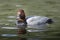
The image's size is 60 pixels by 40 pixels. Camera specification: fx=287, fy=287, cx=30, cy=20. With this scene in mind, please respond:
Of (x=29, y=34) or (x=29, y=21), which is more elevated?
(x=29, y=21)

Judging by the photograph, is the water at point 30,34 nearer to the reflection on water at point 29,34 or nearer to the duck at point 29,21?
the reflection on water at point 29,34

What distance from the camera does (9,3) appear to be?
16.9 metres

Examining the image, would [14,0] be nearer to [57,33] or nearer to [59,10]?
[59,10]

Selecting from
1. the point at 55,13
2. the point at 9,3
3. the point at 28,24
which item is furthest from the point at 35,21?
the point at 9,3

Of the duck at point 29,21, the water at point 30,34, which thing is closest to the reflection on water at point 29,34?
the water at point 30,34

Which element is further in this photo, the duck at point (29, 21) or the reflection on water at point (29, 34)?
the duck at point (29, 21)

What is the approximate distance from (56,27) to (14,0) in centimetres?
734

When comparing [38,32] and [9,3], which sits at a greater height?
[9,3]

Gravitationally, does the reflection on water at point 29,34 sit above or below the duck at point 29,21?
below

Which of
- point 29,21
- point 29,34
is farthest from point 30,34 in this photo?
point 29,21

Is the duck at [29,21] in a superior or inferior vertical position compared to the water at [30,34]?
superior

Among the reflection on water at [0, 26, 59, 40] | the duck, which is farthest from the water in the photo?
the duck

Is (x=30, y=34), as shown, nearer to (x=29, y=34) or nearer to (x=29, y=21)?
(x=29, y=34)

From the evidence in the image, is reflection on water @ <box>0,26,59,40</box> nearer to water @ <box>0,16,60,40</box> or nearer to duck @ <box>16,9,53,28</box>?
water @ <box>0,16,60,40</box>
